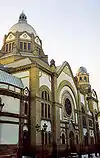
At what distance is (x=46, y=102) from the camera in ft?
96.3

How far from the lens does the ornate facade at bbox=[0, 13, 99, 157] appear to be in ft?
84.7

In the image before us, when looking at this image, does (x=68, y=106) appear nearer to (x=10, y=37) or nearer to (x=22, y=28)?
(x=10, y=37)

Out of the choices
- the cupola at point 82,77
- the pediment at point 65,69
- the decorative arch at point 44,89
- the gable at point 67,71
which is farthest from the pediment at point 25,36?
the cupola at point 82,77

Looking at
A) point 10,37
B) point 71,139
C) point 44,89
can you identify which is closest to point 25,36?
point 10,37

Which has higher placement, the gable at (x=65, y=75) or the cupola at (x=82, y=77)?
the cupola at (x=82, y=77)

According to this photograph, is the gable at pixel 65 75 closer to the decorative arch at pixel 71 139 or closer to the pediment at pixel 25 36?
the decorative arch at pixel 71 139

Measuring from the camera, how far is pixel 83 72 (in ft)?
188

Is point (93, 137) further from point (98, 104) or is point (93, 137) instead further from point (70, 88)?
point (70, 88)

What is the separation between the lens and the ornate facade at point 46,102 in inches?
1017

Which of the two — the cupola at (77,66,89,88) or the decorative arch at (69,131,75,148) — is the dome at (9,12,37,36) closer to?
the cupola at (77,66,89,88)

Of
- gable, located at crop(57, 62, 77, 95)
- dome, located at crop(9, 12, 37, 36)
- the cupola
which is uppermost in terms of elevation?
dome, located at crop(9, 12, 37, 36)

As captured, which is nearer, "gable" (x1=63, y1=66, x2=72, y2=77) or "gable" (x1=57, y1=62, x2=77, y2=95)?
"gable" (x1=57, y1=62, x2=77, y2=95)

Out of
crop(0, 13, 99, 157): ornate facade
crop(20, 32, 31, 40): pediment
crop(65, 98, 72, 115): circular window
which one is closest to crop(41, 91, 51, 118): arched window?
crop(0, 13, 99, 157): ornate facade

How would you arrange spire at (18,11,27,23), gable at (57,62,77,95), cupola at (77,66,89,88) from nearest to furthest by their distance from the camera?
gable at (57,62,77,95) → spire at (18,11,27,23) → cupola at (77,66,89,88)
